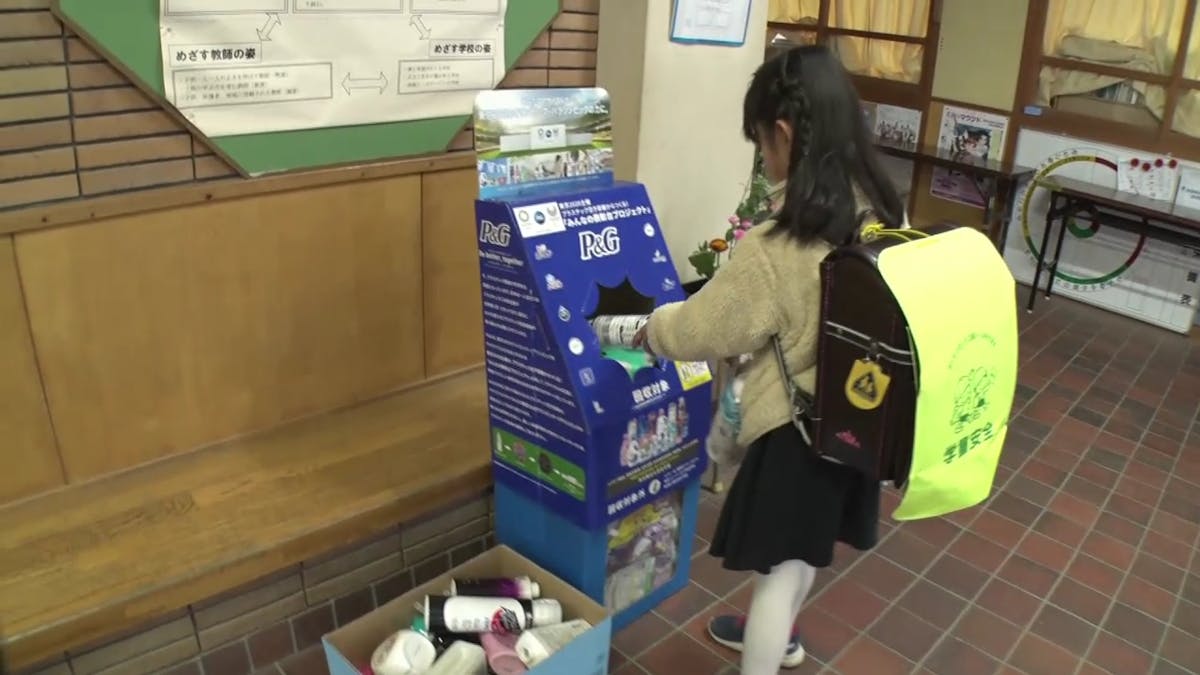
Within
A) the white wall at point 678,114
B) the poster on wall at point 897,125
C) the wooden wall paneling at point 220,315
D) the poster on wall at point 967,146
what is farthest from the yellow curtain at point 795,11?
the wooden wall paneling at point 220,315

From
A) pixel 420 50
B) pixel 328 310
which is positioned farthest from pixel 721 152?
pixel 328 310

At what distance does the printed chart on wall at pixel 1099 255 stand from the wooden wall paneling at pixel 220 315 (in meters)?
3.93

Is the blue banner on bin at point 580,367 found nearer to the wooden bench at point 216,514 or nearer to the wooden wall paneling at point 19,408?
the wooden bench at point 216,514

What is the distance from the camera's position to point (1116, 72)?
15.8 ft

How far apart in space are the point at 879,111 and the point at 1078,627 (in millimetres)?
4291

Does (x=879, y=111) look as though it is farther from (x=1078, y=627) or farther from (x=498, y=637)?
(x=498, y=637)

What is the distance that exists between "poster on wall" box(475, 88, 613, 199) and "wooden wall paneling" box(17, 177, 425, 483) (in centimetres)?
64

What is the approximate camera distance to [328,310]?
8.04 ft

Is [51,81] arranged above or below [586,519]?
above

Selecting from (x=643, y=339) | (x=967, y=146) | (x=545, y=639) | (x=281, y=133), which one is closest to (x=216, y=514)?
(x=545, y=639)

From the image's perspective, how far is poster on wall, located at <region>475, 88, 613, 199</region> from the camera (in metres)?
1.91

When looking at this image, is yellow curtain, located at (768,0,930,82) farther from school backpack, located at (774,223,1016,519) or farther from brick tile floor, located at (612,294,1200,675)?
school backpack, located at (774,223,1016,519)

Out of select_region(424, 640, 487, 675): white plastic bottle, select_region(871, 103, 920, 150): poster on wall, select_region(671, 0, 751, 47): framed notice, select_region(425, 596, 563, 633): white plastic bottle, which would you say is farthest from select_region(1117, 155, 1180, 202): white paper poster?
select_region(424, 640, 487, 675): white plastic bottle

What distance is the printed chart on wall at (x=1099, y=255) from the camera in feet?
15.1
